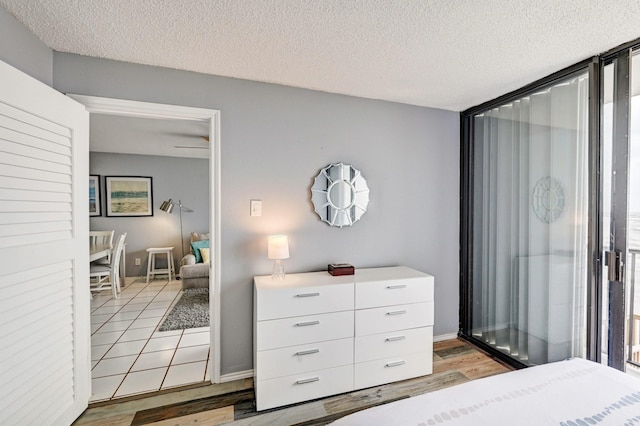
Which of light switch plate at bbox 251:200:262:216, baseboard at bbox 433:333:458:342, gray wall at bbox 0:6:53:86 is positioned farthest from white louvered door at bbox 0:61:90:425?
baseboard at bbox 433:333:458:342

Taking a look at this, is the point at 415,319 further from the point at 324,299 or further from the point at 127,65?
the point at 127,65

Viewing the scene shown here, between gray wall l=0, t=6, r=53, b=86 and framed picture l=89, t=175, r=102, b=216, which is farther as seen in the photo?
framed picture l=89, t=175, r=102, b=216

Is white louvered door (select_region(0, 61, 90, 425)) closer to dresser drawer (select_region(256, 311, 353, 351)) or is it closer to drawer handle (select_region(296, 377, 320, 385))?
dresser drawer (select_region(256, 311, 353, 351))

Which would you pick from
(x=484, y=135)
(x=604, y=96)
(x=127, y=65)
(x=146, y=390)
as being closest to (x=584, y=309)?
(x=604, y=96)

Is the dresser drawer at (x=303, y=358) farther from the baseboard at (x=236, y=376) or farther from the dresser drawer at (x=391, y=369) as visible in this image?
the baseboard at (x=236, y=376)

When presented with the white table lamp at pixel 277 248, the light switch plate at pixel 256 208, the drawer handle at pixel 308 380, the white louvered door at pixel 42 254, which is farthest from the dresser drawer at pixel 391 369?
the white louvered door at pixel 42 254

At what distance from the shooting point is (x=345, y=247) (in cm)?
252

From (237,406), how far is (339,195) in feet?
5.55

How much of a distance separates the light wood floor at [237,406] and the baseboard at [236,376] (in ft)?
0.10

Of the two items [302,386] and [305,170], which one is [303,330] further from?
[305,170]

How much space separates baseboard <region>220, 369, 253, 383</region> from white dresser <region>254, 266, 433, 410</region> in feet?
1.08

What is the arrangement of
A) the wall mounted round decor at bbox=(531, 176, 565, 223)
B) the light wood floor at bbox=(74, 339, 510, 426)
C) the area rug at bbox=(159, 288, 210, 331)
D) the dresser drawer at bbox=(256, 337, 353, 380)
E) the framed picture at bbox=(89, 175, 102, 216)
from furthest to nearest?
the framed picture at bbox=(89, 175, 102, 216), the area rug at bbox=(159, 288, 210, 331), the wall mounted round decor at bbox=(531, 176, 565, 223), the dresser drawer at bbox=(256, 337, 353, 380), the light wood floor at bbox=(74, 339, 510, 426)

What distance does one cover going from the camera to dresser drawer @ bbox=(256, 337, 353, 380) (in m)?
1.89

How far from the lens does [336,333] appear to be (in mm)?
2033
